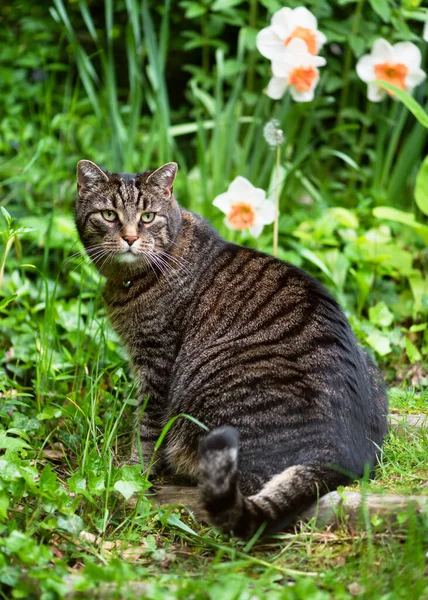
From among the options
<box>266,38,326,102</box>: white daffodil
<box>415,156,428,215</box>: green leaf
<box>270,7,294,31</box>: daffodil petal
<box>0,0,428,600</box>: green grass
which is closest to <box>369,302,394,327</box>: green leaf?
<box>0,0,428,600</box>: green grass

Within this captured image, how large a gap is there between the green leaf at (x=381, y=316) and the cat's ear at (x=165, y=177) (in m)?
1.35

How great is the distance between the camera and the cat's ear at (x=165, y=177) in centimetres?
296

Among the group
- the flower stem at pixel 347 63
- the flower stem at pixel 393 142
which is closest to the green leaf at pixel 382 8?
the flower stem at pixel 347 63

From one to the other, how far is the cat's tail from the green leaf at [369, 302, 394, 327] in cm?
157

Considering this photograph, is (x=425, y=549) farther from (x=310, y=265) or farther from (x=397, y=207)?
(x=397, y=207)

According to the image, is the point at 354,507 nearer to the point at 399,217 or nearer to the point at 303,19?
the point at 399,217

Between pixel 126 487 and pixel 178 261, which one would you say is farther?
pixel 178 261

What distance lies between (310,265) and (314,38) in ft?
4.16

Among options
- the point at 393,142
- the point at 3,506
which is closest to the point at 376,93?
the point at 393,142

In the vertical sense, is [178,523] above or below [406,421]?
below

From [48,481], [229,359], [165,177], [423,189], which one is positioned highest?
[165,177]

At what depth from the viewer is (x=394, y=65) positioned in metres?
3.88

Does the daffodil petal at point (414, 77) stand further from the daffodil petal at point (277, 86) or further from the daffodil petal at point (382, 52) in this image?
the daffodil petal at point (277, 86)

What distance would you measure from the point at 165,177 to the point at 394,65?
1644 mm
